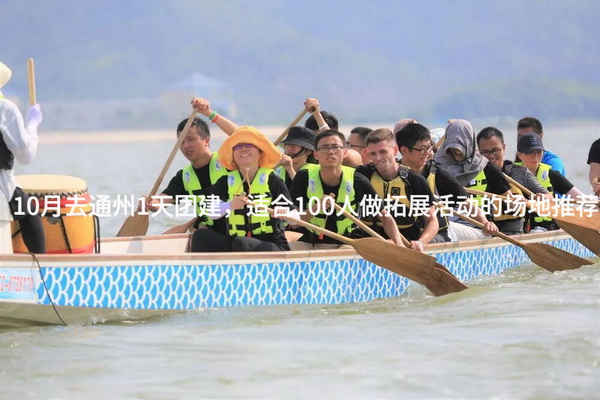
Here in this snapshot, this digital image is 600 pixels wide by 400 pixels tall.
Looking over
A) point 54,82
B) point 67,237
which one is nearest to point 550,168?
point 67,237

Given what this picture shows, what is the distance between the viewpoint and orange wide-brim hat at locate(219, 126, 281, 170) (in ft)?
21.5

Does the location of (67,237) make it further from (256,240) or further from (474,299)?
(474,299)

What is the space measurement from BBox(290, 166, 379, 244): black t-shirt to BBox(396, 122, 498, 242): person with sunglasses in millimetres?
657

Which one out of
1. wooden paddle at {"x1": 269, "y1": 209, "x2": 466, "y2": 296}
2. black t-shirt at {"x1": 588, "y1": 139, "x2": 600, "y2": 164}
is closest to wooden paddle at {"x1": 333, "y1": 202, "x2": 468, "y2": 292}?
wooden paddle at {"x1": 269, "y1": 209, "x2": 466, "y2": 296}

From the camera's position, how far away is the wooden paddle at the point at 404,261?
22.6ft

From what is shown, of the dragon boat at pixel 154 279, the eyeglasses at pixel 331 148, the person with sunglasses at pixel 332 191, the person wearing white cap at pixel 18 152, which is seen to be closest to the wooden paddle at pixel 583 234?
the dragon boat at pixel 154 279

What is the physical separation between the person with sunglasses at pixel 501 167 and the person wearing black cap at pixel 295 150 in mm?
1572

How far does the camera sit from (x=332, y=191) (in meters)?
7.07

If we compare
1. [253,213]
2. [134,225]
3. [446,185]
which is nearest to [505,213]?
[446,185]

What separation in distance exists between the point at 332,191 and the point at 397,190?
48 centimetres

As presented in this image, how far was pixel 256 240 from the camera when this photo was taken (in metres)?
6.73

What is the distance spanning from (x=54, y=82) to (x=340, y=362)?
378 feet

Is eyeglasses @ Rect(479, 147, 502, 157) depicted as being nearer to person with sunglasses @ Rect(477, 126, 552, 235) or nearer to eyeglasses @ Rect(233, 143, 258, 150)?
person with sunglasses @ Rect(477, 126, 552, 235)

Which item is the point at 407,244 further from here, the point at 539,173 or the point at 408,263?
the point at 539,173
